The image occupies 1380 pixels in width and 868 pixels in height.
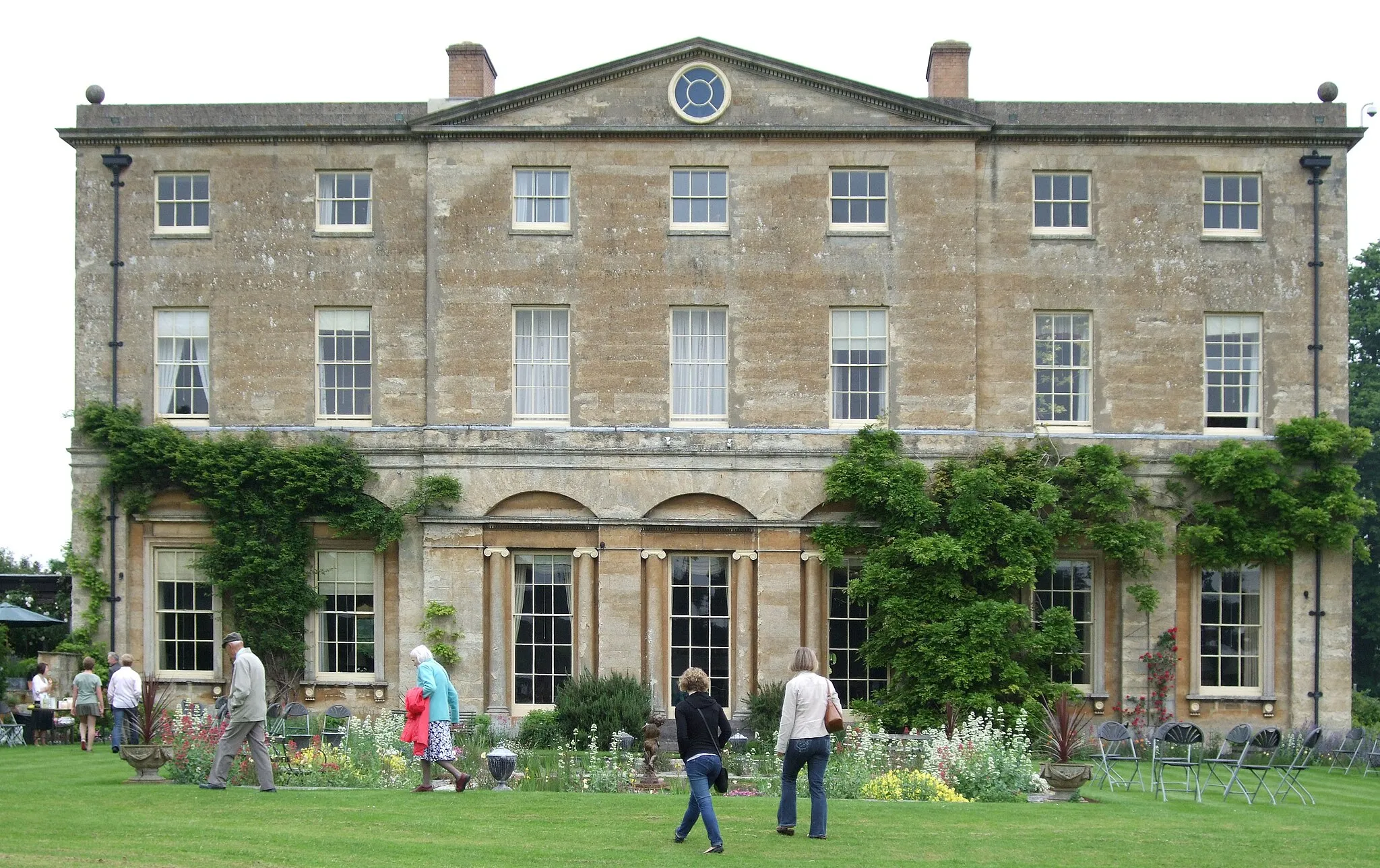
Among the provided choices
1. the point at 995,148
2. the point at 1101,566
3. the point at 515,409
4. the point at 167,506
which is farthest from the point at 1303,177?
the point at 167,506

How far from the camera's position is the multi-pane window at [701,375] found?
89.4 ft

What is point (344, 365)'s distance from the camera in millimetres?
27656

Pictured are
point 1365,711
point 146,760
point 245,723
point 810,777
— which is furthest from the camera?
point 1365,711

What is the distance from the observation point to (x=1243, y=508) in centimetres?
2678

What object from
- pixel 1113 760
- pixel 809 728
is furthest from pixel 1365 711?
pixel 809 728

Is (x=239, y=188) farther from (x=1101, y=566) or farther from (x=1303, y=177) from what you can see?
(x=1303, y=177)

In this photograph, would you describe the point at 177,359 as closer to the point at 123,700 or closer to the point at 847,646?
the point at 123,700

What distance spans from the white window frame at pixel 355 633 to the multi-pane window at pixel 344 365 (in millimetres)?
2454

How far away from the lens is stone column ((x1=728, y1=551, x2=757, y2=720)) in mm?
26766

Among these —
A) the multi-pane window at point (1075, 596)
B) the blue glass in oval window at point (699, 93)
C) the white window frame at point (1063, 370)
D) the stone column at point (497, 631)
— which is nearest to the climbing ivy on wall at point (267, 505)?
the stone column at point (497, 631)

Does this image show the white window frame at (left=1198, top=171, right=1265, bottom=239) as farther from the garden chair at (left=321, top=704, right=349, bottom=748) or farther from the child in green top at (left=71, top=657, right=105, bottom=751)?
the child in green top at (left=71, top=657, right=105, bottom=751)

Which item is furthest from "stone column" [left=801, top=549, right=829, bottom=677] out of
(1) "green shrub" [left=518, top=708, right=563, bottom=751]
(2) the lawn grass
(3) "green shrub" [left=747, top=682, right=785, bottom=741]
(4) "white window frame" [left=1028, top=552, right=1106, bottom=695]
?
(2) the lawn grass

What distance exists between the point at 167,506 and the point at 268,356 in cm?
331

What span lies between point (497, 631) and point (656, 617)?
2834 mm
